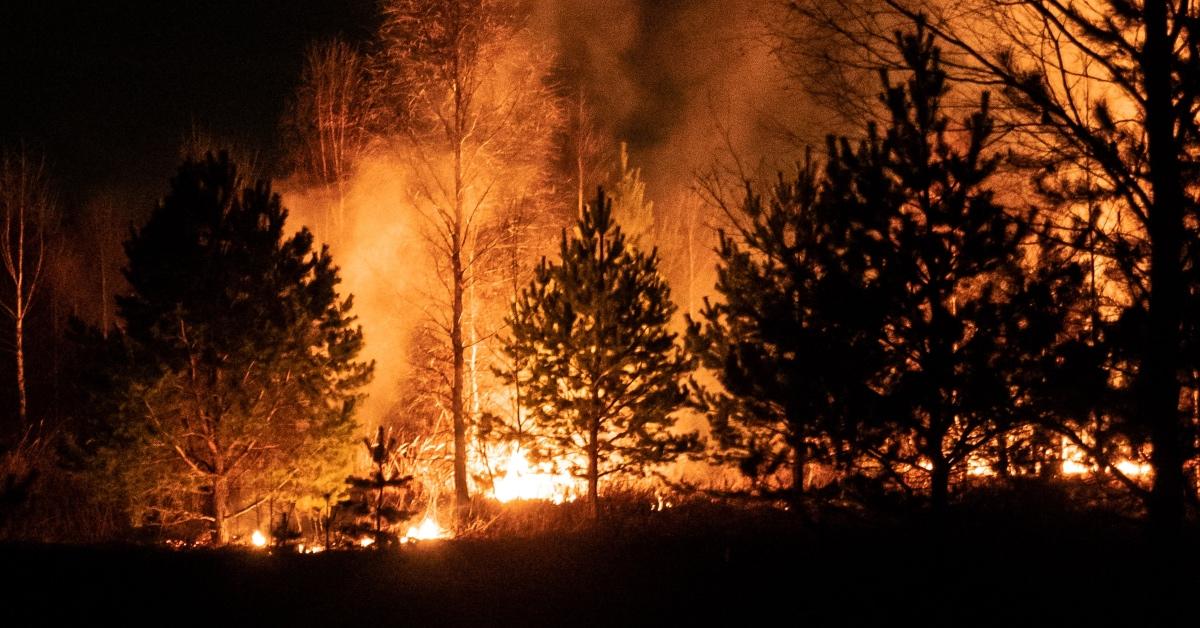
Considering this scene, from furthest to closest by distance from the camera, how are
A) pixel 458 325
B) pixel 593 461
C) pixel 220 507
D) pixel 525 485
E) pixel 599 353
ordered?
1. pixel 525 485
2. pixel 458 325
3. pixel 593 461
4. pixel 599 353
5. pixel 220 507

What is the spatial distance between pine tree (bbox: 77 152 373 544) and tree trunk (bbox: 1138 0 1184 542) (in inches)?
498

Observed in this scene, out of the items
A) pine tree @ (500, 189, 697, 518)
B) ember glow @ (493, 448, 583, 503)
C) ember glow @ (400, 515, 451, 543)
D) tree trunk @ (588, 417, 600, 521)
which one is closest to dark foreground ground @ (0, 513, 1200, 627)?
ember glow @ (400, 515, 451, 543)

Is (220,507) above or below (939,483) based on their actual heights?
below

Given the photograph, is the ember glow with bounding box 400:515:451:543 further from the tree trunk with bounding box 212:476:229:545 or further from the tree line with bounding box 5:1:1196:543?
the tree trunk with bounding box 212:476:229:545

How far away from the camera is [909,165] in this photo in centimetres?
774

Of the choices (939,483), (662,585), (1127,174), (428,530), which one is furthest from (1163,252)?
(428,530)

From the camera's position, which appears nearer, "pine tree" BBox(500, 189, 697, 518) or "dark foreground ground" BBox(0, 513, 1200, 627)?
→ "dark foreground ground" BBox(0, 513, 1200, 627)

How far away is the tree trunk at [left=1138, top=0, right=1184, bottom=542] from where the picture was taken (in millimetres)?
6121

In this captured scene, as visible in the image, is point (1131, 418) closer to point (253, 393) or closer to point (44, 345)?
point (253, 393)

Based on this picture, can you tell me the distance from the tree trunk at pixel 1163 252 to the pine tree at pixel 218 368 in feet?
41.5

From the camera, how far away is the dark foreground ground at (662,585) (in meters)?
6.47

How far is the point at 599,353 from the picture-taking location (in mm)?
16734

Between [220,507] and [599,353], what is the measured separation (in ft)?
22.5

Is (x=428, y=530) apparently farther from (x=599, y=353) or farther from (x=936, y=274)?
(x=936, y=274)
